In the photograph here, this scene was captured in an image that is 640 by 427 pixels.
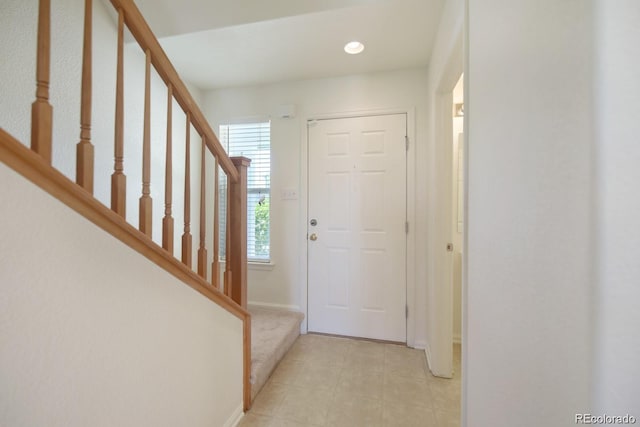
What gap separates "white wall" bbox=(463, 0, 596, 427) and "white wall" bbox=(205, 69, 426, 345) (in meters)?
1.49

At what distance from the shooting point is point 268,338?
2061mm

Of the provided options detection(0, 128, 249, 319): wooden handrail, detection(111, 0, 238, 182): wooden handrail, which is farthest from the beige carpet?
detection(111, 0, 238, 182): wooden handrail

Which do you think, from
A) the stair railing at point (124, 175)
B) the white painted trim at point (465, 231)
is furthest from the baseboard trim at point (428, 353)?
the stair railing at point (124, 175)

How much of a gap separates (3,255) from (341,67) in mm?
2440

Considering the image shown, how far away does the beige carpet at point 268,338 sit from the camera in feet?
5.72

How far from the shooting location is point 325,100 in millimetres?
2518

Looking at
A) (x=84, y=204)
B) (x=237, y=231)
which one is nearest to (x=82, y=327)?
(x=84, y=204)

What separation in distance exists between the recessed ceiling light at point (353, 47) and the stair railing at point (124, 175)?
1293mm

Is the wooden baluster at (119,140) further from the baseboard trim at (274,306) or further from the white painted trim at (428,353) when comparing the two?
the white painted trim at (428,353)

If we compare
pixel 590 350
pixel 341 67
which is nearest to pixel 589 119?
pixel 590 350

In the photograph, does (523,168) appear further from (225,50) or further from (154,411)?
(225,50)

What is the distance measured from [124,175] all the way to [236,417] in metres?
1.44

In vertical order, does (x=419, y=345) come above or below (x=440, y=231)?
below

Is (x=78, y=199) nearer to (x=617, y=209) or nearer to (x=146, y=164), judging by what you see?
(x=146, y=164)
